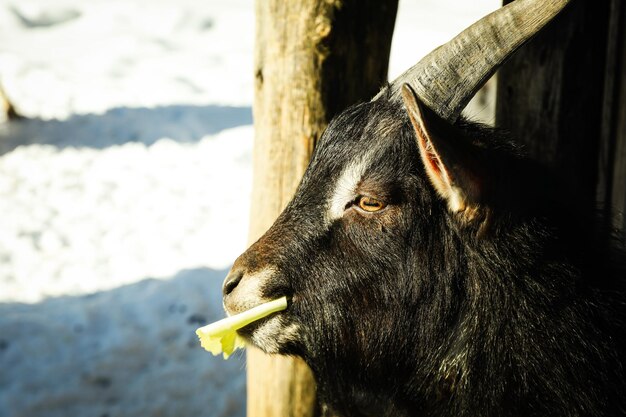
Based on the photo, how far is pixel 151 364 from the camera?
5766 mm

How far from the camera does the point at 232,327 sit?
3.01 m

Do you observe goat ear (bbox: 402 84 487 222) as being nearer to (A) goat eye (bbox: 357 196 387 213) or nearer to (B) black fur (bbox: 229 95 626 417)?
(B) black fur (bbox: 229 95 626 417)

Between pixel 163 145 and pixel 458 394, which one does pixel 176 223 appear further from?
pixel 458 394

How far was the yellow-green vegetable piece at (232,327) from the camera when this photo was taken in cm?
294

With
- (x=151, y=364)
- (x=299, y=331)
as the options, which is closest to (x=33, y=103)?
(x=151, y=364)

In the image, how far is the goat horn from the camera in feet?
8.73

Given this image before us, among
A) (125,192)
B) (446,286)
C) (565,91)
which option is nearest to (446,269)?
(446,286)

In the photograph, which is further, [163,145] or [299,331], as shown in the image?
[163,145]

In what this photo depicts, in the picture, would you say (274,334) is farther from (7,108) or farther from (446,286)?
(7,108)

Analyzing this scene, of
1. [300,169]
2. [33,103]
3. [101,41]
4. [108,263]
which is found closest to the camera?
[300,169]

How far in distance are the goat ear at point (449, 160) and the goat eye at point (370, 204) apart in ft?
0.68

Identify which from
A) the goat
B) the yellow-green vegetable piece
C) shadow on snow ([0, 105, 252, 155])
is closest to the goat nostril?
the goat

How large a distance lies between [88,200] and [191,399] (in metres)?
3.52

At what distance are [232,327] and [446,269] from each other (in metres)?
0.84
